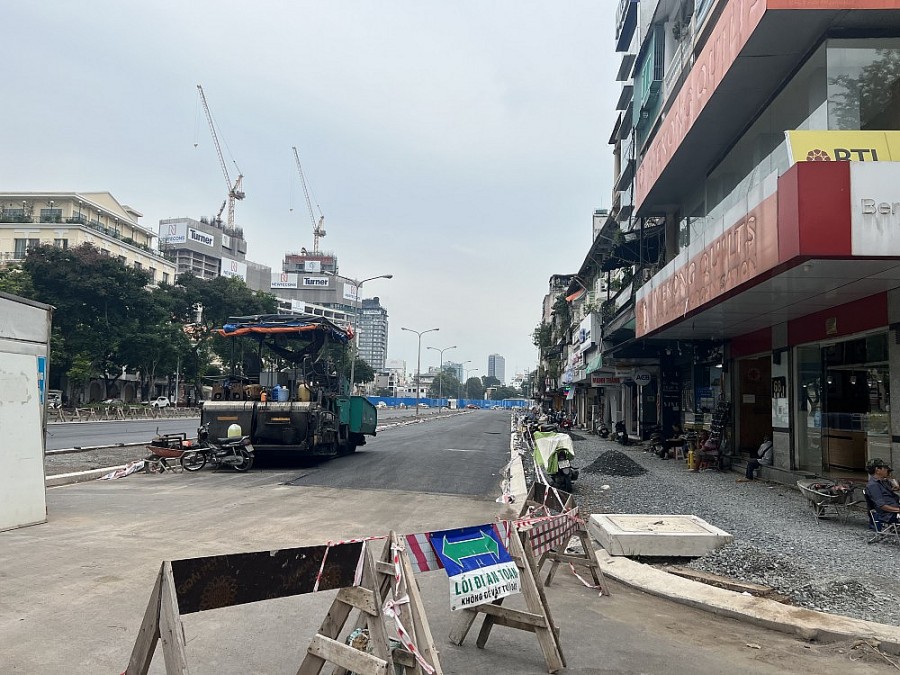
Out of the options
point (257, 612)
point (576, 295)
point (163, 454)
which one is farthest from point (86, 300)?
point (257, 612)

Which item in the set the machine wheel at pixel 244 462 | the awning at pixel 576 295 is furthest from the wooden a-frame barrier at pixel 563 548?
the awning at pixel 576 295

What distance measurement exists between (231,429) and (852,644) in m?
13.1

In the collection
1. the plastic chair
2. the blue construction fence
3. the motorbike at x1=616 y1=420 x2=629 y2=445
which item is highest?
the plastic chair

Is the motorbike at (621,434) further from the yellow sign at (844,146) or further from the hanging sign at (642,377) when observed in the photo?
the yellow sign at (844,146)

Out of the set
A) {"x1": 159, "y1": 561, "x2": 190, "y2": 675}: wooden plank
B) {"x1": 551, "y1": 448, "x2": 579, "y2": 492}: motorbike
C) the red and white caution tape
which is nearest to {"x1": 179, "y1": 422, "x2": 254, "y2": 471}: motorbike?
{"x1": 551, "y1": 448, "x2": 579, "y2": 492}: motorbike

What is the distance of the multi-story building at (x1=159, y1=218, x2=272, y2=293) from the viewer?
501ft

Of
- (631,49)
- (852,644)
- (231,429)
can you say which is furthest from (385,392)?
(852,644)

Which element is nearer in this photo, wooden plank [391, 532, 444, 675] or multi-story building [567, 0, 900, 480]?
wooden plank [391, 532, 444, 675]

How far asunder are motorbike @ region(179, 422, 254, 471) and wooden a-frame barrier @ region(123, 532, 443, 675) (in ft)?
39.6

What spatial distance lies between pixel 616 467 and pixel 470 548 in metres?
12.6

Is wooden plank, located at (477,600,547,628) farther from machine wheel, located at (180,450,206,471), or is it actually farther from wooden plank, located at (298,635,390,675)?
machine wheel, located at (180,450,206,471)

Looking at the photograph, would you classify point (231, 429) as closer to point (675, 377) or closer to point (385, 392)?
point (675, 377)

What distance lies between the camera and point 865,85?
10.1 metres

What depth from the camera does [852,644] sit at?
5.15 m
